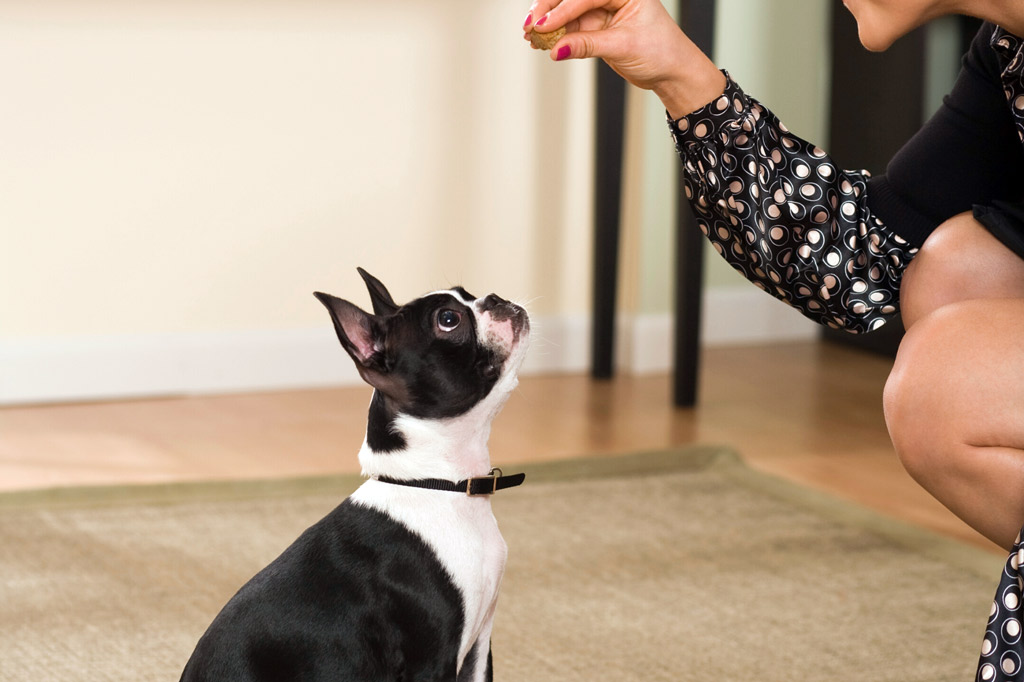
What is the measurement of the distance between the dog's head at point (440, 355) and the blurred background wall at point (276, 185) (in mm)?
1860

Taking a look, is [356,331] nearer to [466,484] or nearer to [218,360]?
[466,484]

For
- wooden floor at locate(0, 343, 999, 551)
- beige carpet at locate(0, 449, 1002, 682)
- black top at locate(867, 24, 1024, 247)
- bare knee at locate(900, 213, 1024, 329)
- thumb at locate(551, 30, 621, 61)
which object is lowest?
wooden floor at locate(0, 343, 999, 551)

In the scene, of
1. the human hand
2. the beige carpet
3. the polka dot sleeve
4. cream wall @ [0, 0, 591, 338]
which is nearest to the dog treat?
the human hand

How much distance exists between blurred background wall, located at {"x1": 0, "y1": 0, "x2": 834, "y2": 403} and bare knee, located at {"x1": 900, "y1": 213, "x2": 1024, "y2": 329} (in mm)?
1763

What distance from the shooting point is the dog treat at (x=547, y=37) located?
3.65 feet

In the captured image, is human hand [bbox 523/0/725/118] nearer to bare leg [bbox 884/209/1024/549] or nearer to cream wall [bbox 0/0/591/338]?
bare leg [bbox 884/209/1024/549]

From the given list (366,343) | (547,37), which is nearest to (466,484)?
(366,343)

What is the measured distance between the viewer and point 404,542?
3.53 ft

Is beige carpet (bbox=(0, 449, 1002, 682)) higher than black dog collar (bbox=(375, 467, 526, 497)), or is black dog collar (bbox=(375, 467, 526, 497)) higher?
black dog collar (bbox=(375, 467, 526, 497))

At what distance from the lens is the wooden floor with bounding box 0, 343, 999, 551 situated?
7.54ft

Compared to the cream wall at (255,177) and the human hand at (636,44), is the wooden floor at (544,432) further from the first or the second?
the human hand at (636,44)

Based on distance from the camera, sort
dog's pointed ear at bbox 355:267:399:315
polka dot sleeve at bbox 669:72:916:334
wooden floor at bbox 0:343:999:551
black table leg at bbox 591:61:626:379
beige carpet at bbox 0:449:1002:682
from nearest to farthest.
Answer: dog's pointed ear at bbox 355:267:399:315 < polka dot sleeve at bbox 669:72:916:334 < beige carpet at bbox 0:449:1002:682 < wooden floor at bbox 0:343:999:551 < black table leg at bbox 591:61:626:379

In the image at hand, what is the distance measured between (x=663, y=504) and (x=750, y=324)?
139 centimetres

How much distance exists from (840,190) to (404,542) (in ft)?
1.98
